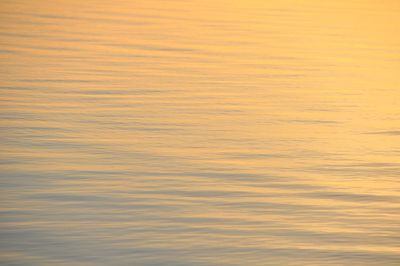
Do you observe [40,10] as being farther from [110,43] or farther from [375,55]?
[375,55]

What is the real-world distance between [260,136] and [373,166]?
2.21 ft

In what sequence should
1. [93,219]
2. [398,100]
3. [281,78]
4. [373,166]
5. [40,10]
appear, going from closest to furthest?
[93,219] < [373,166] < [398,100] < [281,78] < [40,10]

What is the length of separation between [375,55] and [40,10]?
3.12m

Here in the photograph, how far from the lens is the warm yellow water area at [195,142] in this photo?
131 inches

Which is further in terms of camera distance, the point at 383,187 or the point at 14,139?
the point at 14,139

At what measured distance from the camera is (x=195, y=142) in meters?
4.53

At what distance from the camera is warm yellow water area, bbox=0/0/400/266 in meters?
3.34

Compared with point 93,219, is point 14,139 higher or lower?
higher

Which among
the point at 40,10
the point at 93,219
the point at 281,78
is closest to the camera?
the point at 93,219

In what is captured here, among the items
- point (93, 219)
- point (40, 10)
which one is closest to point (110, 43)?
point (40, 10)

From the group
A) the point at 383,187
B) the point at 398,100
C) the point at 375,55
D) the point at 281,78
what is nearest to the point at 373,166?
the point at 383,187

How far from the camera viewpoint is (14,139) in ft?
14.3

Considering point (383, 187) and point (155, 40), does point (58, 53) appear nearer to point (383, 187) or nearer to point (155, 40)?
point (155, 40)

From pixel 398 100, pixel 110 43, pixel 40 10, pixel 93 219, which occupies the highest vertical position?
pixel 40 10
